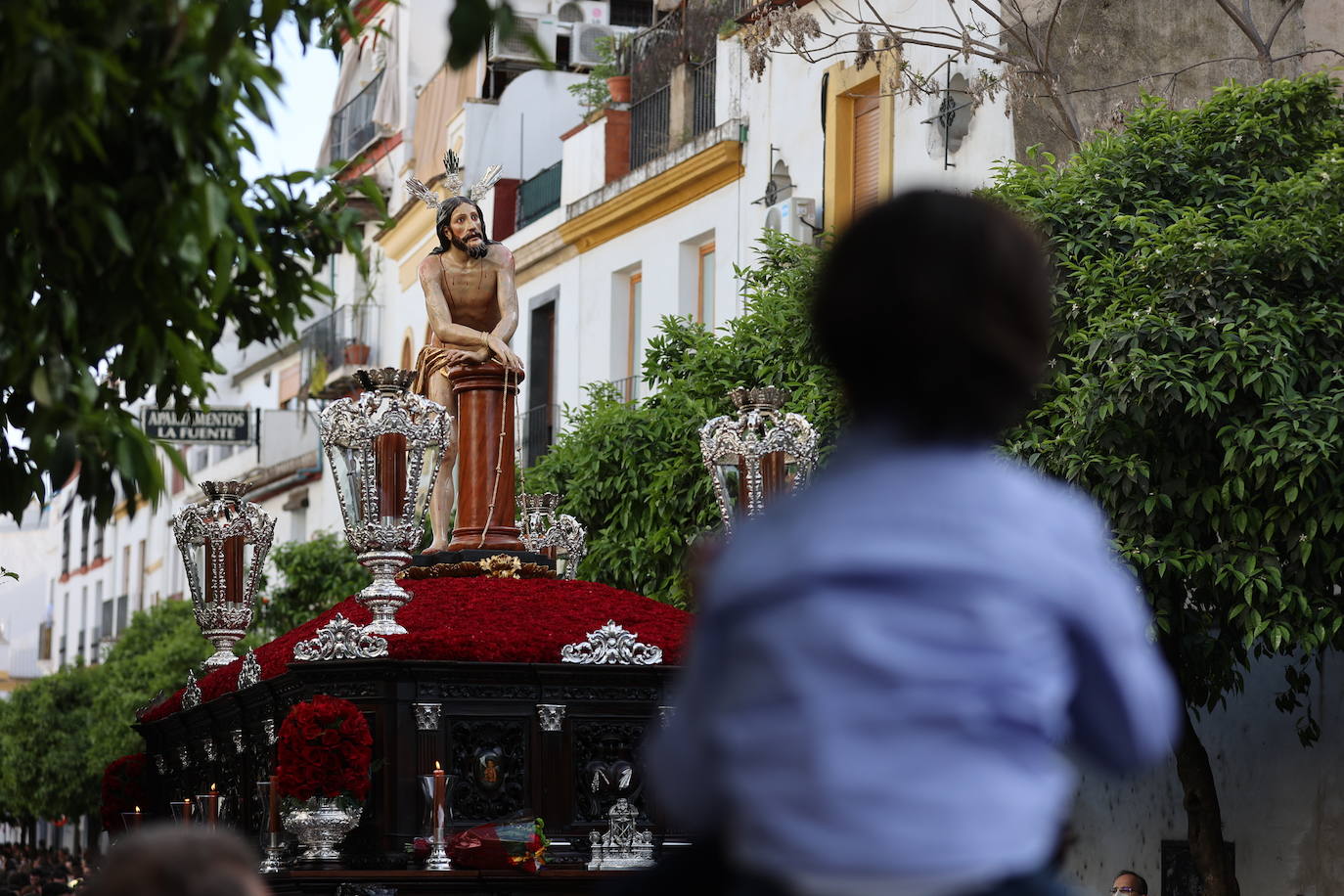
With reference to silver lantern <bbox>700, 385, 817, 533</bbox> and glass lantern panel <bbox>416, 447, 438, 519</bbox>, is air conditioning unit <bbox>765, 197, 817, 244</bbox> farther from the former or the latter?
glass lantern panel <bbox>416, 447, 438, 519</bbox>

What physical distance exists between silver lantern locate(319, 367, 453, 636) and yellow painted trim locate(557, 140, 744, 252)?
14.6 metres

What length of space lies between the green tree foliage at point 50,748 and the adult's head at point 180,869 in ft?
135

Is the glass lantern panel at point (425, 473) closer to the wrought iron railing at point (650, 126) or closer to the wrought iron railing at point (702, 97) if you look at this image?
the wrought iron railing at point (702, 97)

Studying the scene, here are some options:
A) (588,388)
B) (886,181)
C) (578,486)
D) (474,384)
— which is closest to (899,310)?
(474,384)

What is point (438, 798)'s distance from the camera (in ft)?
34.3

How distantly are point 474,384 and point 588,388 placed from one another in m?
12.7

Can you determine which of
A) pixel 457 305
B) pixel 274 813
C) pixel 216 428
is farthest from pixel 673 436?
pixel 216 428

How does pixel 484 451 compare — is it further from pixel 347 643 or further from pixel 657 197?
pixel 657 197

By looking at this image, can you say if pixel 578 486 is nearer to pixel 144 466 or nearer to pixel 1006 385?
pixel 144 466

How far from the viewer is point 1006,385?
2799 millimetres

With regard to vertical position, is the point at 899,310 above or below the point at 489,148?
below

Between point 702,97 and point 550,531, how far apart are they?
1353cm

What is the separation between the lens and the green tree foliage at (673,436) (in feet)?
61.4

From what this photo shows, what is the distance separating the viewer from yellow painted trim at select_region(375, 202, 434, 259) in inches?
1352
